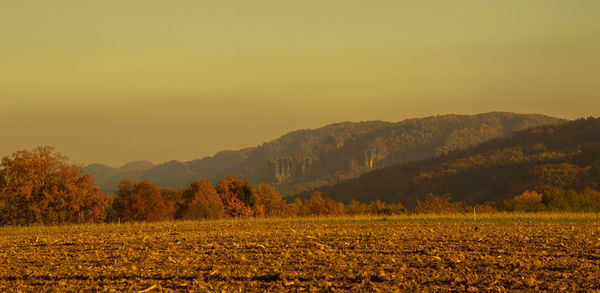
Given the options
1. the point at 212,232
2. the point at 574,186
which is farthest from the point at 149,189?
the point at 574,186

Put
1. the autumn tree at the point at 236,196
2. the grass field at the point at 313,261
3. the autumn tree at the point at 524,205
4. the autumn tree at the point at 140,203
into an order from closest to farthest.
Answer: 1. the grass field at the point at 313,261
2. the autumn tree at the point at 236,196
3. the autumn tree at the point at 524,205
4. the autumn tree at the point at 140,203

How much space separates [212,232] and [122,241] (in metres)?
5.87

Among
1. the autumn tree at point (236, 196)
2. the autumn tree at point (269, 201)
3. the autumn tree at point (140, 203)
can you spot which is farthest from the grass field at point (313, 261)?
the autumn tree at point (269, 201)

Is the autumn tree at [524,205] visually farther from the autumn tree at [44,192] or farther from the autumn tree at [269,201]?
the autumn tree at [44,192]

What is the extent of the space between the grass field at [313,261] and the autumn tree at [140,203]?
1534 inches

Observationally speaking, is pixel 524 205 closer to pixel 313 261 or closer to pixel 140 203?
pixel 140 203

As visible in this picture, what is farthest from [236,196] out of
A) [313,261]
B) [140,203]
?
[313,261]

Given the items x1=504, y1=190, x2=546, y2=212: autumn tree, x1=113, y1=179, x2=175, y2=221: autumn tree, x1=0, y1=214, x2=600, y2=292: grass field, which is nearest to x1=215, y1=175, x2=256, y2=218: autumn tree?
x1=113, y1=179, x2=175, y2=221: autumn tree

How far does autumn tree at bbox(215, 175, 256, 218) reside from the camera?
62.7 m

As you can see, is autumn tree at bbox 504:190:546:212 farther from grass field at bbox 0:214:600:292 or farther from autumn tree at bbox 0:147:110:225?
autumn tree at bbox 0:147:110:225

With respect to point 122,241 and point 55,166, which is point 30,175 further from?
point 122,241

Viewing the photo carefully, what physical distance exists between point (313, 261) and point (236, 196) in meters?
48.1

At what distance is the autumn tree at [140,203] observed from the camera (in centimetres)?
6794

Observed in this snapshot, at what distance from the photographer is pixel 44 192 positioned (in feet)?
139
